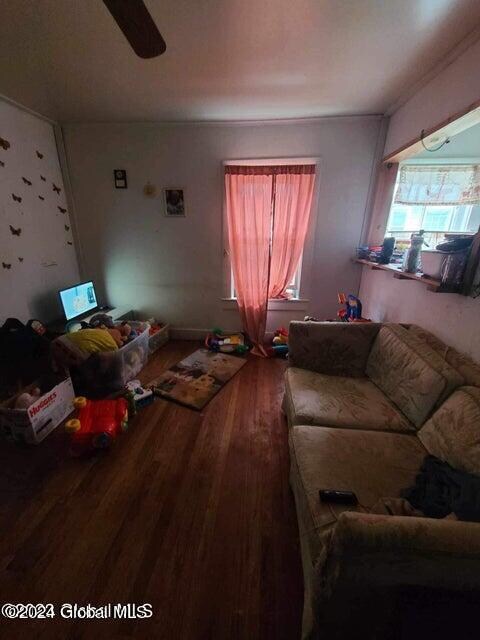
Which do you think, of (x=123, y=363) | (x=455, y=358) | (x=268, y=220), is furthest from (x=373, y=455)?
(x=268, y=220)

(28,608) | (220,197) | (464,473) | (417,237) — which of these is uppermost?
(220,197)

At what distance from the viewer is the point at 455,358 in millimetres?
1387

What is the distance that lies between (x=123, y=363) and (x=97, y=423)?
23.8 inches

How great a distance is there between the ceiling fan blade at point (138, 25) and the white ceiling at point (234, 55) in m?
0.33

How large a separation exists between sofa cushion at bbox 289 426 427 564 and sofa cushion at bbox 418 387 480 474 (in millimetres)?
90

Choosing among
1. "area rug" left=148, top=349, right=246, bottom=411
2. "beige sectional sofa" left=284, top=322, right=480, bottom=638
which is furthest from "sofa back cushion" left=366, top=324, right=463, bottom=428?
"area rug" left=148, top=349, right=246, bottom=411

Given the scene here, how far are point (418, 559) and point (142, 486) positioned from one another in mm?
1313

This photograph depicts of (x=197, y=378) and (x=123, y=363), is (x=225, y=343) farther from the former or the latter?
(x=123, y=363)

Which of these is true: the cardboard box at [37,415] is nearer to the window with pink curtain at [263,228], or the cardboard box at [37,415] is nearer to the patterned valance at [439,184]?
the window with pink curtain at [263,228]

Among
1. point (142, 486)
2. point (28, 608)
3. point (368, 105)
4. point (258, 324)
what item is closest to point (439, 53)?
point (368, 105)

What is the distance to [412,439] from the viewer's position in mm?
1251

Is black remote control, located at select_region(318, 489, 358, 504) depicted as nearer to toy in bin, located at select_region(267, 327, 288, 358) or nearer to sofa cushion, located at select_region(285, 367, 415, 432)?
sofa cushion, located at select_region(285, 367, 415, 432)

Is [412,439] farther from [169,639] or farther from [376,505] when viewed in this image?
[169,639]

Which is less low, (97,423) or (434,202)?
(434,202)
